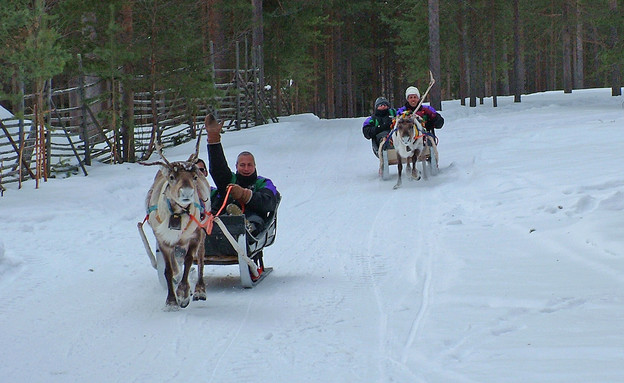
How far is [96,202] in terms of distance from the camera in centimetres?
1288

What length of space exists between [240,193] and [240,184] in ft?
1.72

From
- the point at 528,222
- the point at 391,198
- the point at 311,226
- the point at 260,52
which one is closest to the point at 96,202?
the point at 311,226

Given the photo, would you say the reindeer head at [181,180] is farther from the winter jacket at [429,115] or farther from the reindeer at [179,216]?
the winter jacket at [429,115]

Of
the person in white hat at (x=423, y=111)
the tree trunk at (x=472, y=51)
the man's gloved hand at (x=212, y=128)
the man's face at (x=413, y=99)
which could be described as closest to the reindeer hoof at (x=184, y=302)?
the man's gloved hand at (x=212, y=128)

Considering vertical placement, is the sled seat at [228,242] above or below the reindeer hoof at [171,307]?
above

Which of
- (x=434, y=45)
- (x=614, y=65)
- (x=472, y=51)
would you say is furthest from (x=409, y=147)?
(x=472, y=51)

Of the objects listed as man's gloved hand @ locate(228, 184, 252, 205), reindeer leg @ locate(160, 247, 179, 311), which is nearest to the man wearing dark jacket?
man's gloved hand @ locate(228, 184, 252, 205)

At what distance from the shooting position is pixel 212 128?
24.1ft

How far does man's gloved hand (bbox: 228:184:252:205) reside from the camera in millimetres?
7641

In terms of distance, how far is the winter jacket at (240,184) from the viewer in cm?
780

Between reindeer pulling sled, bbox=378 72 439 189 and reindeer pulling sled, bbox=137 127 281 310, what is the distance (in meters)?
7.27

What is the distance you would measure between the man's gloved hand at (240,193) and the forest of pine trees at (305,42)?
20.9 ft

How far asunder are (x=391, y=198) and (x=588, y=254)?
584cm

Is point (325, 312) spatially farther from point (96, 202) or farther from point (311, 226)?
point (96, 202)
